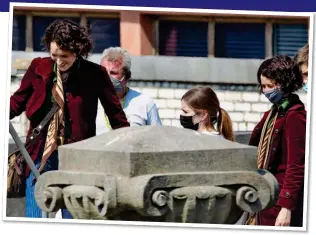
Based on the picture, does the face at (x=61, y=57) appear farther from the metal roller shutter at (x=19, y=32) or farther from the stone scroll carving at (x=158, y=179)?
the metal roller shutter at (x=19, y=32)

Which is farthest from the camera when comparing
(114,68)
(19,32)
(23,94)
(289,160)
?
(19,32)

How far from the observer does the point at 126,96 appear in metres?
11.9

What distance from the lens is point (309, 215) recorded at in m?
11.4

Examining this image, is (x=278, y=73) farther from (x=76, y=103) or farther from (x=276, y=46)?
(x=276, y=46)

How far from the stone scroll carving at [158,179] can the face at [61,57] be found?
1.14m

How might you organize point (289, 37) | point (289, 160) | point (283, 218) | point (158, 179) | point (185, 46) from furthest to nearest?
point (289, 37) → point (185, 46) → point (289, 160) → point (283, 218) → point (158, 179)

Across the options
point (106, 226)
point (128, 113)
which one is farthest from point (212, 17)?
point (106, 226)

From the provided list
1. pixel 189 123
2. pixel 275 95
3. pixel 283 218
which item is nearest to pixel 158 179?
pixel 189 123

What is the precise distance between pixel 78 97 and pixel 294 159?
139 centimetres

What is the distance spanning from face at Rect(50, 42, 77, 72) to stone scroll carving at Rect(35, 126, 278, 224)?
3.75 feet

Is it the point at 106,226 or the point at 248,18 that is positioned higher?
the point at 248,18

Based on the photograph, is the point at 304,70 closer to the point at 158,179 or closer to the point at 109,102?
the point at 109,102

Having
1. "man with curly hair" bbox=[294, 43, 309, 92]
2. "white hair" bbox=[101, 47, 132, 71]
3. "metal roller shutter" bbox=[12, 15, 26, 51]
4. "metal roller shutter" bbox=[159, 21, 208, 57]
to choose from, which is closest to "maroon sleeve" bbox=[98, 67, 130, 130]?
"white hair" bbox=[101, 47, 132, 71]

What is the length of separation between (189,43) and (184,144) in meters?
8.09
